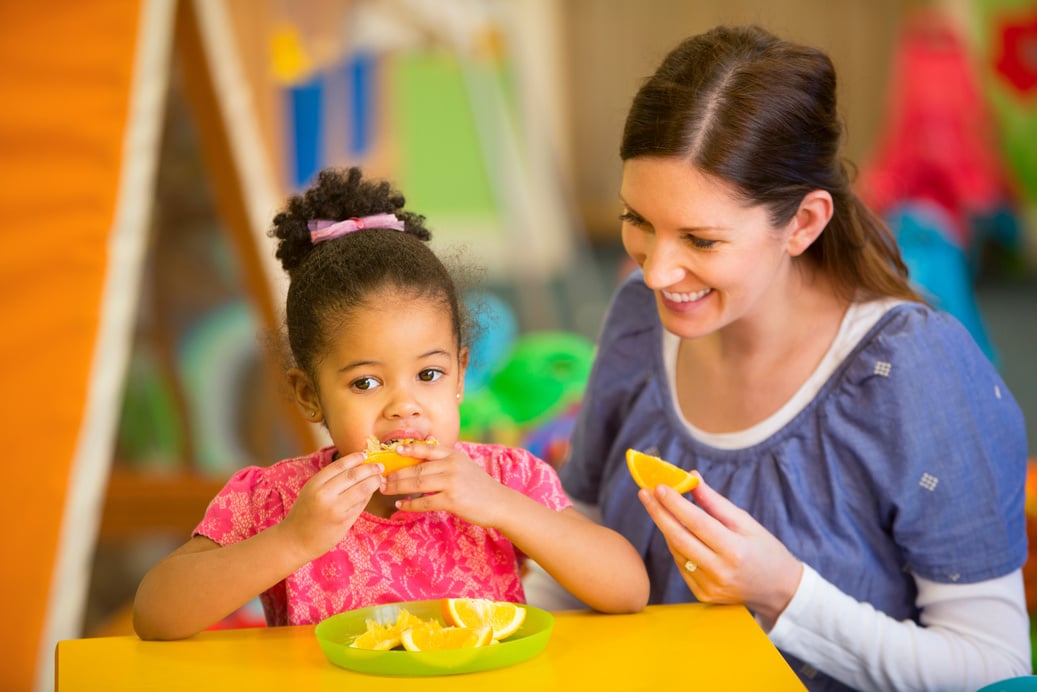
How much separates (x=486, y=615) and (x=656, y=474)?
0.25 metres

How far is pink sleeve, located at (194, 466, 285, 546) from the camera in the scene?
4.62ft

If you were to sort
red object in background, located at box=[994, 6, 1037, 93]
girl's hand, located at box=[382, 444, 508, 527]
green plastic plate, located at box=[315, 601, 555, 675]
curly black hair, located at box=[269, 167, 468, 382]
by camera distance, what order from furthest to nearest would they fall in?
red object in background, located at box=[994, 6, 1037, 93] → curly black hair, located at box=[269, 167, 468, 382] → girl's hand, located at box=[382, 444, 508, 527] → green plastic plate, located at box=[315, 601, 555, 675]

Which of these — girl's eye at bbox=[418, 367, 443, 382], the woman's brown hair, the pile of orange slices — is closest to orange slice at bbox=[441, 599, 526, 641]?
the pile of orange slices

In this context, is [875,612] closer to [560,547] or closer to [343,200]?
[560,547]

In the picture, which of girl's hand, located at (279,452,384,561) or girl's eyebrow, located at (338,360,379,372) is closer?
girl's hand, located at (279,452,384,561)

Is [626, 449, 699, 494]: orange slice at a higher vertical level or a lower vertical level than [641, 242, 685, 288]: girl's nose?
lower

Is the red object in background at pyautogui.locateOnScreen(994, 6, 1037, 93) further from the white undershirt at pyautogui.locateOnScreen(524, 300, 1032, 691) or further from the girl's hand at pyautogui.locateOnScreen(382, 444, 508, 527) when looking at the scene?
the girl's hand at pyautogui.locateOnScreen(382, 444, 508, 527)

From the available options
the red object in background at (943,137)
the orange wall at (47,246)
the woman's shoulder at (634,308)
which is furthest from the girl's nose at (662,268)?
the red object in background at (943,137)

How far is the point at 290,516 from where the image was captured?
1.29m

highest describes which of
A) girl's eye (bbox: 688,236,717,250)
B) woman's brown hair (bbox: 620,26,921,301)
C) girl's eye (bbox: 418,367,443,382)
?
woman's brown hair (bbox: 620,26,921,301)

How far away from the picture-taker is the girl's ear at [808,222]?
1.61 metres

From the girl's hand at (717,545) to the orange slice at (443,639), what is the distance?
0.25 m

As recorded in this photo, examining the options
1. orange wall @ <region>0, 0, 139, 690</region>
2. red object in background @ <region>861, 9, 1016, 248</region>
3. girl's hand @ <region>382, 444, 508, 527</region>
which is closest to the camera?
girl's hand @ <region>382, 444, 508, 527</region>

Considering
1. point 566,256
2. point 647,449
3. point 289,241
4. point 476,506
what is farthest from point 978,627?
point 566,256
